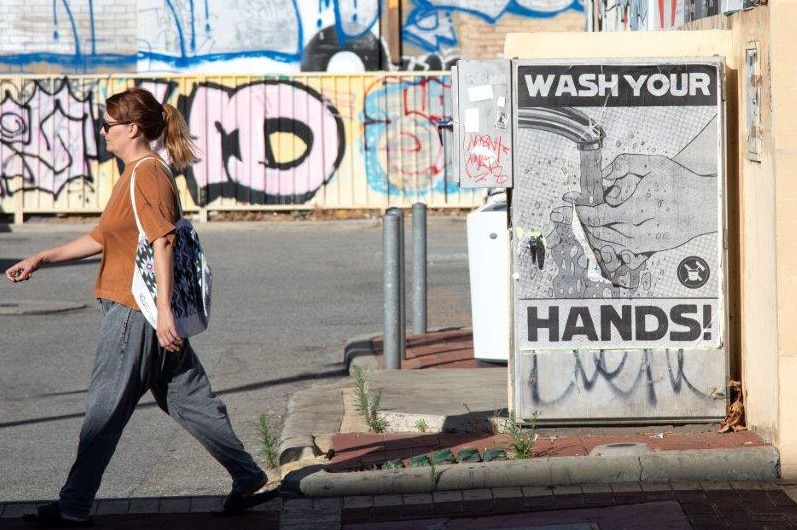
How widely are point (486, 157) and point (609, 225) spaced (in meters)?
0.67

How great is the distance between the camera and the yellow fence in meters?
21.3

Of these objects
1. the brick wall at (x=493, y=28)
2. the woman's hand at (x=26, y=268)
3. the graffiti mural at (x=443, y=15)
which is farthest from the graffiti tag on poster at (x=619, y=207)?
the graffiti mural at (x=443, y=15)

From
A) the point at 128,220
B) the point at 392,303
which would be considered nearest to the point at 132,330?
the point at 128,220

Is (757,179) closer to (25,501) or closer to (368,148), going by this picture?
(25,501)

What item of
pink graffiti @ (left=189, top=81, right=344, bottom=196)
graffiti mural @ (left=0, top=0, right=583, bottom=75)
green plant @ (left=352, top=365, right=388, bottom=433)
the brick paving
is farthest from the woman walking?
graffiti mural @ (left=0, top=0, right=583, bottom=75)

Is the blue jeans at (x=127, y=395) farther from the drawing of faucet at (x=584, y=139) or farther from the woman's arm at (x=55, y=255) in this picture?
the drawing of faucet at (x=584, y=139)

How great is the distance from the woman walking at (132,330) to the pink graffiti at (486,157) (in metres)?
1.48

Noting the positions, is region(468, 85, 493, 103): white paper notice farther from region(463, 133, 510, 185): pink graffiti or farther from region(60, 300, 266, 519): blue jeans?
region(60, 300, 266, 519): blue jeans

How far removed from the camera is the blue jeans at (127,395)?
5.47 meters

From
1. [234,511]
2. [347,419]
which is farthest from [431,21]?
[234,511]

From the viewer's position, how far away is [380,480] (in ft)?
19.9

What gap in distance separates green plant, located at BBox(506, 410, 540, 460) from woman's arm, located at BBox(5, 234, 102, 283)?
205 cm

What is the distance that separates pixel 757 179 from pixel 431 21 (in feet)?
70.0

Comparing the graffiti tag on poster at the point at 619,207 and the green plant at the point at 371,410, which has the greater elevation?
the graffiti tag on poster at the point at 619,207
